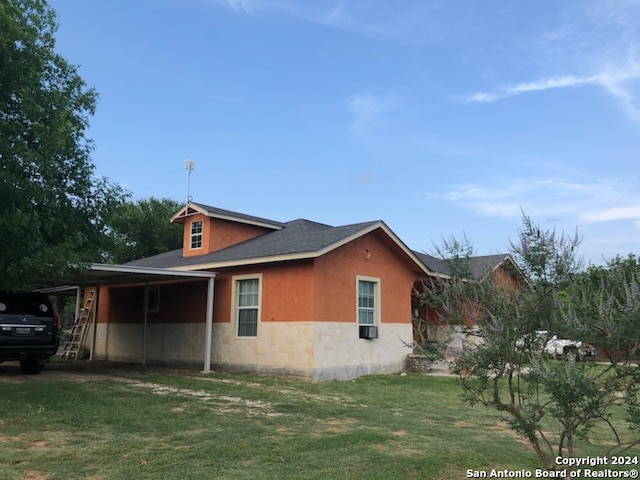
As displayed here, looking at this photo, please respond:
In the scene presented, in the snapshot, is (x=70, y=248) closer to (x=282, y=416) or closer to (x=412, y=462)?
(x=282, y=416)

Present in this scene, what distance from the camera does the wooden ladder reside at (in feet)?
64.0

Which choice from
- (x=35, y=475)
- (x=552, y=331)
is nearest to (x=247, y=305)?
(x=35, y=475)

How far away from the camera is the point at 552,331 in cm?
432

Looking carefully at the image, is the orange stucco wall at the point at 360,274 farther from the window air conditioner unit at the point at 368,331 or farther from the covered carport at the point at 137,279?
the covered carport at the point at 137,279

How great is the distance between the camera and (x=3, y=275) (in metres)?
8.70

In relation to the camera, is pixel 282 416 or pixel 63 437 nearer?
pixel 63 437

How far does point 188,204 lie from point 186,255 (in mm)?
1748

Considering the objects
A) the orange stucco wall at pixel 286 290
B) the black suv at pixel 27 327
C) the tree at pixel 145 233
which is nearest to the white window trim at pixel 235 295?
the orange stucco wall at pixel 286 290

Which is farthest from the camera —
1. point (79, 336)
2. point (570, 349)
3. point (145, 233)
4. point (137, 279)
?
point (145, 233)

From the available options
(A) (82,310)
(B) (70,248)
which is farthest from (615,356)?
(A) (82,310)

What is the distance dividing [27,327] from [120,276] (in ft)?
13.1

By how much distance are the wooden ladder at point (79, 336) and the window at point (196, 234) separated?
192 inches

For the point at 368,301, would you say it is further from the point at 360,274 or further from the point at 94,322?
the point at 94,322

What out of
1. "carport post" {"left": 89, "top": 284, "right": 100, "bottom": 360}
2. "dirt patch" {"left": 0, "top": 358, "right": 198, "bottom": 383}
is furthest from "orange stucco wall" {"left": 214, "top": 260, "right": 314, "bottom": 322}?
"carport post" {"left": 89, "top": 284, "right": 100, "bottom": 360}
